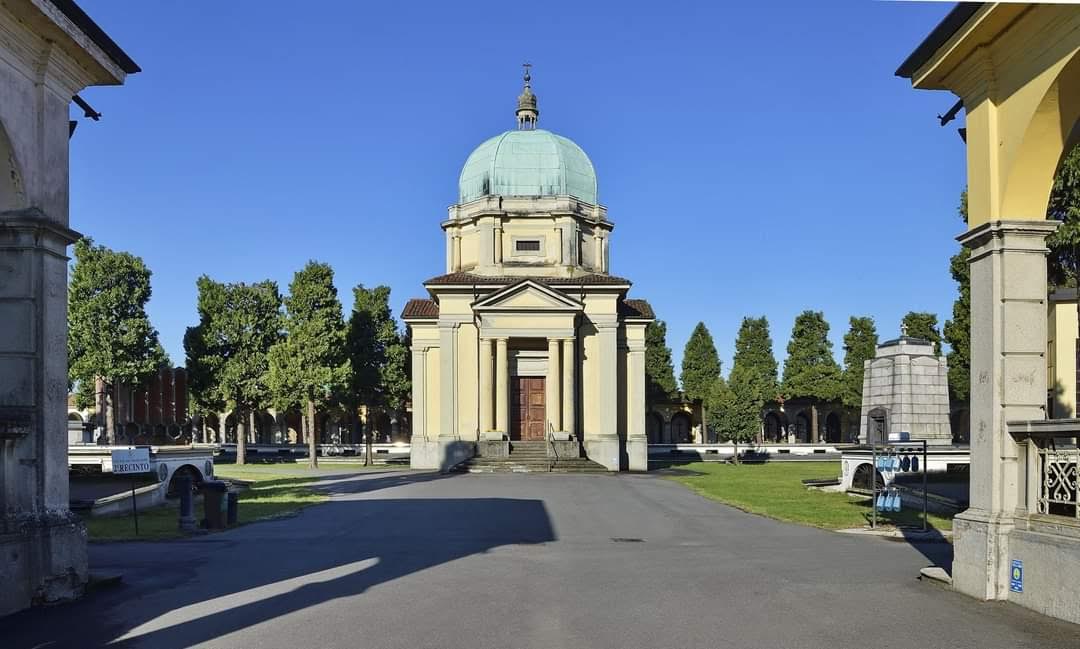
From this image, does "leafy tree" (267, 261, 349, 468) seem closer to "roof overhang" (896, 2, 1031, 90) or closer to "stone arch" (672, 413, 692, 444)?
"roof overhang" (896, 2, 1031, 90)

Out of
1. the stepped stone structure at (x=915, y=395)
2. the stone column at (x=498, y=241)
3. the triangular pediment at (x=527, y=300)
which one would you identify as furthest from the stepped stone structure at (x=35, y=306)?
the stone column at (x=498, y=241)

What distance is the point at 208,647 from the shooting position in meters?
7.82

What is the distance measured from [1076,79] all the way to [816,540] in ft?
29.7

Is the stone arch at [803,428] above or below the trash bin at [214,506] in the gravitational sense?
below

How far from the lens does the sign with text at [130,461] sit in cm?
1666

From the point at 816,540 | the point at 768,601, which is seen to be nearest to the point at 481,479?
the point at 816,540

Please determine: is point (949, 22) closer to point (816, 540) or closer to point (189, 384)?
point (816, 540)

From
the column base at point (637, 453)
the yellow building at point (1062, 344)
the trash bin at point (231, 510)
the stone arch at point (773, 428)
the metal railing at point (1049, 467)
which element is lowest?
the stone arch at point (773, 428)

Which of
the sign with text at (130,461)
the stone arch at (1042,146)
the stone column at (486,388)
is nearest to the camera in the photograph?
the stone arch at (1042,146)

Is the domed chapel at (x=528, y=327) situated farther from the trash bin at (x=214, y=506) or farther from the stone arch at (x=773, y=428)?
the stone arch at (x=773, y=428)

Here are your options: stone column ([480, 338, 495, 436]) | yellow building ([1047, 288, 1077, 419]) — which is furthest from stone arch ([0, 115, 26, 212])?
stone column ([480, 338, 495, 436])

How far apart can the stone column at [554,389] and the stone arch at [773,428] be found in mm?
49381

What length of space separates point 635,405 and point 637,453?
2326mm

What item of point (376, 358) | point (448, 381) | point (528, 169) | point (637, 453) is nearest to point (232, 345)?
point (376, 358)
